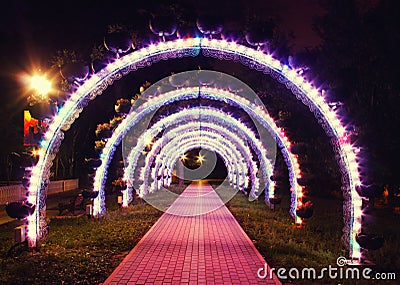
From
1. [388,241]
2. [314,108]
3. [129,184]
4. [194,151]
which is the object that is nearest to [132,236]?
[314,108]

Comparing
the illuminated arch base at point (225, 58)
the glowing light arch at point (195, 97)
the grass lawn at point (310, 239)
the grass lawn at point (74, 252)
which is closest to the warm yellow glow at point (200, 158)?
the grass lawn at point (310, 239)

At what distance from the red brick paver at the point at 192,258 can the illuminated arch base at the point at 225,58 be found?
205 centimetres

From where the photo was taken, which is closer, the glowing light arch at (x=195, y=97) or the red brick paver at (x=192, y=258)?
the red brick paver at (x=192, y=258)

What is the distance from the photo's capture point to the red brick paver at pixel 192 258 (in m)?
7.13

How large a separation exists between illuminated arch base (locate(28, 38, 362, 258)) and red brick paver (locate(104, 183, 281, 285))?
6.73 feet

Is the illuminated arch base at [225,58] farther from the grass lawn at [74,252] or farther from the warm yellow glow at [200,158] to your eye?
the warm yellow glow at [200,158]

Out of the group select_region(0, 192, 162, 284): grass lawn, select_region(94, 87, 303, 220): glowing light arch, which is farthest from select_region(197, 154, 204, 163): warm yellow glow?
select_region(0, 192, 162, 284): grass lawn

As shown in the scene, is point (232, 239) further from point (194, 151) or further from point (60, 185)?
point (194, 151)

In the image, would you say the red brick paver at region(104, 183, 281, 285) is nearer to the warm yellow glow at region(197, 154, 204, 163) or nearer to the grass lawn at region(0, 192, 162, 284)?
the grass lawn at region(0, 192, 162, 284)

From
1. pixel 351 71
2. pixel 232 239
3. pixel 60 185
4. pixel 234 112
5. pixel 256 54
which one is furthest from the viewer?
pixel 60 185

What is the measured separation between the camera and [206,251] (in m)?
9.46

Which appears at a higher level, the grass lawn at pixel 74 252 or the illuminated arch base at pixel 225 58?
the illuminated arch base at pixel 225 58

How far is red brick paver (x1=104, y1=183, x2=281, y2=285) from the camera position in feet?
23.4

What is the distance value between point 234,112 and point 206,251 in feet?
32.4
